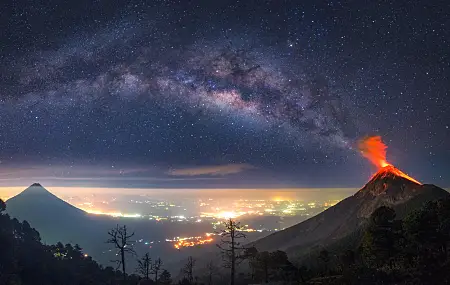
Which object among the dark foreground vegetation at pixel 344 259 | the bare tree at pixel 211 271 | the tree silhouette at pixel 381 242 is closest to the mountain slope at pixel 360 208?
the bare tree at pixel 211 271

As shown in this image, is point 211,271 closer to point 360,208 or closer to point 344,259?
point 344,259

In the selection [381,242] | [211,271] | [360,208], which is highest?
[381,242]

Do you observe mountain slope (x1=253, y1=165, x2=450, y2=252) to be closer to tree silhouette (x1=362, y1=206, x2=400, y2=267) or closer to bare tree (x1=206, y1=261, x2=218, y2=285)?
bare tree (x1=206, y1=261, x2=218, y2=285)

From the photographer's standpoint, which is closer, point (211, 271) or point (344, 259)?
point (344, 259)

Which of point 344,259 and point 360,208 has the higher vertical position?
point 360,208

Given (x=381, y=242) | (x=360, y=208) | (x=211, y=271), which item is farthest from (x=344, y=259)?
(x=360, y=208)

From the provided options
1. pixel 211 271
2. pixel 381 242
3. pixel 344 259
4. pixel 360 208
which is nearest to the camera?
pixel 381 242

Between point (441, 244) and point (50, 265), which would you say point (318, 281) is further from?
point (50, 265)

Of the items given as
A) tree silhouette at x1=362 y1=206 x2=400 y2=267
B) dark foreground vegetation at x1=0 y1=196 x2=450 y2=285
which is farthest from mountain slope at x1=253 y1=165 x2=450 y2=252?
tree silhouette at x1=362 y1=206 x2=400 y2=267

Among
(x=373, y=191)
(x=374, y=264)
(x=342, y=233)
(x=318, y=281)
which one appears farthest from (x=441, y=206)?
(x=373, y=191)
